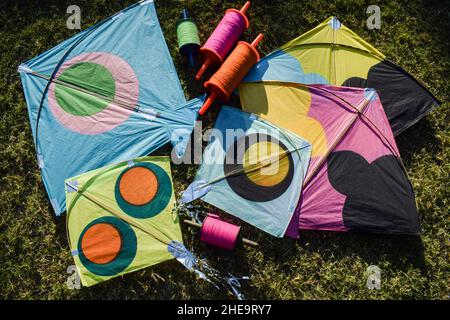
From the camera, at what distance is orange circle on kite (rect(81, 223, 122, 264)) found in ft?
11.0

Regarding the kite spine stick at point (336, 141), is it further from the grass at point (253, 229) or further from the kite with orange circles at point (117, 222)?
the kite with orange circles at point (117, 222)

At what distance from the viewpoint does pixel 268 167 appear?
350 cm

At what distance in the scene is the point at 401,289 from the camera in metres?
3.49

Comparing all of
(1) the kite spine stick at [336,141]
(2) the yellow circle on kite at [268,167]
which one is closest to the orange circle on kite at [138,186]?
(2) the yellow circle on kite at [268,167]

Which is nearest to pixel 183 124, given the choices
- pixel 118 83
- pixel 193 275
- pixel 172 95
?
pixel 172 95

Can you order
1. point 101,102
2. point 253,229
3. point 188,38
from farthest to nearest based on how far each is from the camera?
point 188,38, point 101,102, point 253,229

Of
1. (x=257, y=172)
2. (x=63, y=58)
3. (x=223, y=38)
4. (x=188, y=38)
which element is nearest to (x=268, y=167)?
(x=257, y=172)

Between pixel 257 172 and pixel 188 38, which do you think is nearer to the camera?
pixel 257 172

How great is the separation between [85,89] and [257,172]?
1645 millimetres

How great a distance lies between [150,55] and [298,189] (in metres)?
1.76

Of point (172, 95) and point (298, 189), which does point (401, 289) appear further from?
point (172, 95)

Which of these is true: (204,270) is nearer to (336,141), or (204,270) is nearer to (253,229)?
(253,229)

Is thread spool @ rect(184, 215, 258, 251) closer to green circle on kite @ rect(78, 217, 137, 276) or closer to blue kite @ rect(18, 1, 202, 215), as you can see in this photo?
green circle on kite @ rect(78, 217, 137, 276)

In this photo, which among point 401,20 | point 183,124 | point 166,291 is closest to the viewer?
point 166,291
